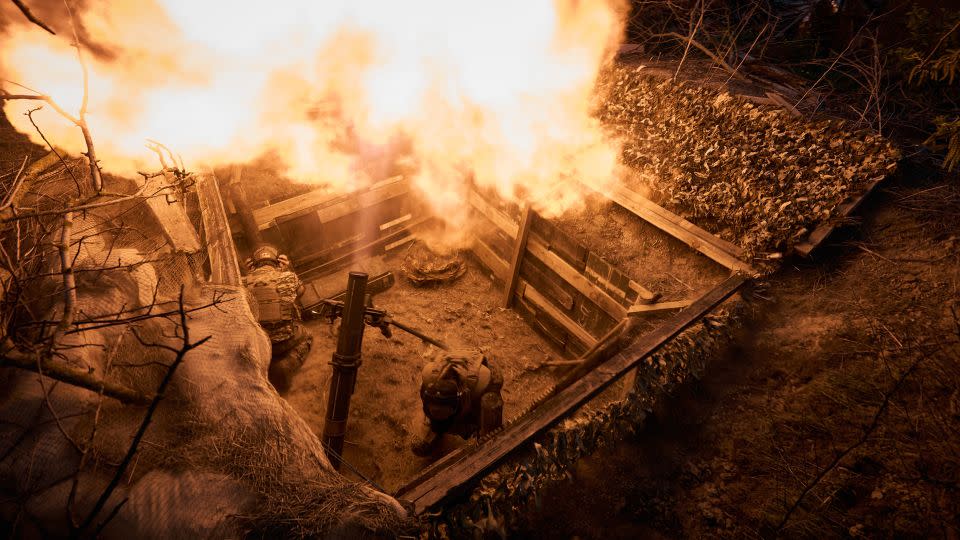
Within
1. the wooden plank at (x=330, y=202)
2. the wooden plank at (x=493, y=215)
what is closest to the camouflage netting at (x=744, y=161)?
the wooden plank at (x=493, y=215)

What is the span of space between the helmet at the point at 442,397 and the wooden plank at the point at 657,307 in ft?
9.54

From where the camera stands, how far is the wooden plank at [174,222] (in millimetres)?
4797

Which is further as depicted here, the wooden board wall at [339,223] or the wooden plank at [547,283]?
the wooden board wall at [339,223]

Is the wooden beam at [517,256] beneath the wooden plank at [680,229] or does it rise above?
beneath

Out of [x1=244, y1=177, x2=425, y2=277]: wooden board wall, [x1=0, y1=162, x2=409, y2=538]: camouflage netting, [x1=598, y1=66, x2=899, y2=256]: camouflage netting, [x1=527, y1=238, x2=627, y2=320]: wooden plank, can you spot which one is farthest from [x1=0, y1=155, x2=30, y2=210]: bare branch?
[x1=598, y1=66, x2=899, y2=256]: camouflage netting

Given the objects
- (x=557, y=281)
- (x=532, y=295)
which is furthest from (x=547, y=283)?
(x=532, y=295)

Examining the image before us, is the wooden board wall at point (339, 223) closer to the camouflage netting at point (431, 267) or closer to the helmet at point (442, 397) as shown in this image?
the camouflage netting at point (431, 267)

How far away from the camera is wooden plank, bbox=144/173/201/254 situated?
4.80m

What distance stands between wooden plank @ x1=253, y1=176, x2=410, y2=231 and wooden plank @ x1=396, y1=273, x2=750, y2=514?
21.8 feet

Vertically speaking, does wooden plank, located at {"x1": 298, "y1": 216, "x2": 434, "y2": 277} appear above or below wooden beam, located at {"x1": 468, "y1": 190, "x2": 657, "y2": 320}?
below

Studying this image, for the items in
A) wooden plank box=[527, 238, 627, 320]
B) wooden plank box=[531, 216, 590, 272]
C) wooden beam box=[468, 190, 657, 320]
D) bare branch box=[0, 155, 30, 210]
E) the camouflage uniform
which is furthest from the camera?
wooden plank box=[531, 216, 590, 272]

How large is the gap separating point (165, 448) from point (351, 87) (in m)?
9.14

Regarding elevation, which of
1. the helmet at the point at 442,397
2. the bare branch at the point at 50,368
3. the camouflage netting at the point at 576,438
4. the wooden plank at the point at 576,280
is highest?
the bare branch at the point at 50,368

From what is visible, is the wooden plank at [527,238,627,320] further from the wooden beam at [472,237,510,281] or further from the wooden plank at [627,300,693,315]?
the wooden beam at [472,237,510,281]
